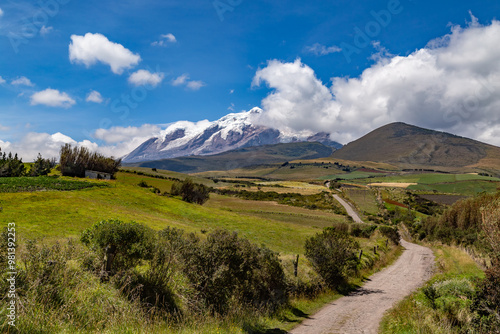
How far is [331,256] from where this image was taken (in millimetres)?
23703

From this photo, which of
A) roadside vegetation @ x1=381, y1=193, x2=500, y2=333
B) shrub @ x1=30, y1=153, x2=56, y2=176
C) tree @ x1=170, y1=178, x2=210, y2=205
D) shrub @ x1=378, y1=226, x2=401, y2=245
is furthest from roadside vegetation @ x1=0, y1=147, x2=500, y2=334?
shrub @ x1=30, y1=153, x2=56, y2=176

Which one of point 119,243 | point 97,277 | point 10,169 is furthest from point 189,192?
point 97,277

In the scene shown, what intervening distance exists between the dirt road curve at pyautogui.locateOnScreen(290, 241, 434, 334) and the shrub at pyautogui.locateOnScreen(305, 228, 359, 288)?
5.96 ft

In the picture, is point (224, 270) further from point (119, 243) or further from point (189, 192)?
point (189, 192)

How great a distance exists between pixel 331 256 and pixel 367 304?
456 cm

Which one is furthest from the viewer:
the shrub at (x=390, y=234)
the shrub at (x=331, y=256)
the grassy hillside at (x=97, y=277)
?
the shrub at (x=390, y=234)

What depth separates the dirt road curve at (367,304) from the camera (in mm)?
15234

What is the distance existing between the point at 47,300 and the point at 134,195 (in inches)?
2421

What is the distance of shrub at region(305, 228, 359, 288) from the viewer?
2348cm

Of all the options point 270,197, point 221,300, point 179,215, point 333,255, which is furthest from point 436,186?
point 221,300

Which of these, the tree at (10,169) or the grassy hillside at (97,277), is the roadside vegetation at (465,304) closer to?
the grassy hillside at (97,277)

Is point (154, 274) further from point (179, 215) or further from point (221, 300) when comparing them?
point (179, 215)

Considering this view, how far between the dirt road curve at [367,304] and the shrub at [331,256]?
1816mm

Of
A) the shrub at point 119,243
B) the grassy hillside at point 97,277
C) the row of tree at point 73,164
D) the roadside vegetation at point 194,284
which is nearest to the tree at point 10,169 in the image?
the row of tree at point 73,164
